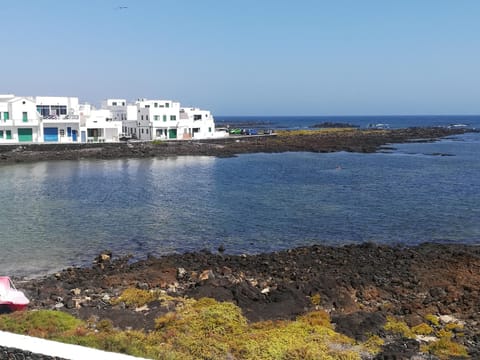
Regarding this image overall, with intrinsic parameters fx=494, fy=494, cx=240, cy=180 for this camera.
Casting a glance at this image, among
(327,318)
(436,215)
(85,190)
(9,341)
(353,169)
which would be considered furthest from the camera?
(353,169)

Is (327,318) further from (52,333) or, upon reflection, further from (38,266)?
(38,266)

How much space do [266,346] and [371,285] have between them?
772 centimetres

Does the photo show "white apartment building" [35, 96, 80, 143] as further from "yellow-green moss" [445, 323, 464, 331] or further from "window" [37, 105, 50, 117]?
"yellow-green moss" [445, 323, 464, 331]

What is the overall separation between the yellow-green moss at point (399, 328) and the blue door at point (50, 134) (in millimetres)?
66166

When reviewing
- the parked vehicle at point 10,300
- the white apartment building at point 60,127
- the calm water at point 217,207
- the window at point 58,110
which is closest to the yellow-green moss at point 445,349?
the parked vehicle at point 10,300

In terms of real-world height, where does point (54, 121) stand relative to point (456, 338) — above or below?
above

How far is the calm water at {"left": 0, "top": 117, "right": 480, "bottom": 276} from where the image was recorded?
83.5ft

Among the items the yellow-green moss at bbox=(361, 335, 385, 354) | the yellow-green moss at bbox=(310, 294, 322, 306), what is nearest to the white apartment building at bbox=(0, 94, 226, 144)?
the yellow-green moss at bbox=(310, 294, 322, 306)

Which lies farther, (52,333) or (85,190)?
(85,190)

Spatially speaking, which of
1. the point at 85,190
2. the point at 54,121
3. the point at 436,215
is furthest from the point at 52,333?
the point at 54,121

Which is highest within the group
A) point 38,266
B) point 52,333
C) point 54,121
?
point 54,121

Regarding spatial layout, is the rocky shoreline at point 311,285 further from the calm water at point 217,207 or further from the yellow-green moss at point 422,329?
the calm water at point 217,207

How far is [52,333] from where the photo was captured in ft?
36.9

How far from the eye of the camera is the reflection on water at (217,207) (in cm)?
2547
